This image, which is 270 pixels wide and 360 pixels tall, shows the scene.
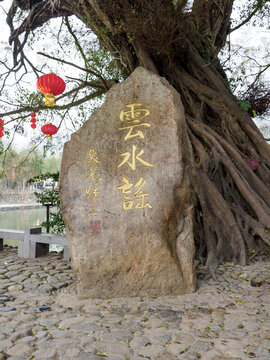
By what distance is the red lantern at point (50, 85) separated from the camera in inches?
202

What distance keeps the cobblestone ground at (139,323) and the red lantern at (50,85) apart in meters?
3.17

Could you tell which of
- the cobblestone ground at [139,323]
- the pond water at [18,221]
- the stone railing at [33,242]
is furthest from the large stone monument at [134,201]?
the pond water at [18,221]

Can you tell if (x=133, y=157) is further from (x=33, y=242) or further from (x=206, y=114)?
(x=206, y=114)

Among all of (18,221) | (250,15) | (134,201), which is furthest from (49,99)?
(18,221)

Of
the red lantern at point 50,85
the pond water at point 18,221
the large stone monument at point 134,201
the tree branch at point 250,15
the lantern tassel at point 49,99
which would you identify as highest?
the tree branch at point 250,15

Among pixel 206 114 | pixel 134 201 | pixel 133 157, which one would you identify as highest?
pixel 206 114

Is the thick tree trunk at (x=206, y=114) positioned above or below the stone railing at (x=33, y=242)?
above

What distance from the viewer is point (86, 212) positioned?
333 cm

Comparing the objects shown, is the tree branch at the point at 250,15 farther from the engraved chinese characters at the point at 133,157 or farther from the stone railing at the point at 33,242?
the stone railing at the point at 33,242

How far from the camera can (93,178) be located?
3387mm

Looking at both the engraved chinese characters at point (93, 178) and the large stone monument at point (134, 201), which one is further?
the engraved chinese characters at point (93, 178)

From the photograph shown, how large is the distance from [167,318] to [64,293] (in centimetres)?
133

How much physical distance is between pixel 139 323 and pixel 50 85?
4.14 meters

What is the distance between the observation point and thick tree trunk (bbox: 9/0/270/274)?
4.33m
